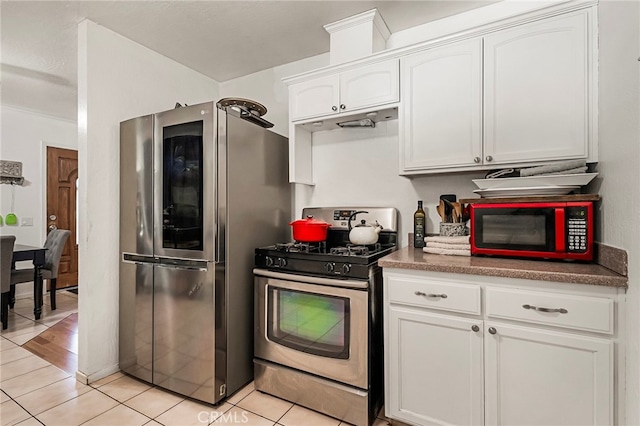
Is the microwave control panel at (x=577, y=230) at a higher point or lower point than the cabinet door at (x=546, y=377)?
higher

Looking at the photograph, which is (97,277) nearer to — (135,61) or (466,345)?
(135,61)

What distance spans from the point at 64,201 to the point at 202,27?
3963 mm

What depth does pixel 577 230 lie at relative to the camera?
1459mm

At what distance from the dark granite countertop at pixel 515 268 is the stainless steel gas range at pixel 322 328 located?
248 millimetres

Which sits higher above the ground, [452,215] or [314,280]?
Result: [452,215]

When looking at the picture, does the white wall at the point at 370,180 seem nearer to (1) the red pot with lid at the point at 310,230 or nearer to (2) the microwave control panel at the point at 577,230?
(1) the red pot with lid at the point at 310,230

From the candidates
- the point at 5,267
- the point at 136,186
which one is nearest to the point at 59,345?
the point at 5,267

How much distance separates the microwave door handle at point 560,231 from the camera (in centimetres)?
149

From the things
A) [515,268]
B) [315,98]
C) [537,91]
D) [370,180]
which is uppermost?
[315,98]

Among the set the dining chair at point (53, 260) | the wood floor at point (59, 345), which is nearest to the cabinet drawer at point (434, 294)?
the wood floor at point (59, 345)

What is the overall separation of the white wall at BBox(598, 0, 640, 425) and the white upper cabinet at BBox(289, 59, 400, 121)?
100cm

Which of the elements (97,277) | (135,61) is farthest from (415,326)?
(135,61)

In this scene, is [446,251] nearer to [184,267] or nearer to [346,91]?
[346,91]

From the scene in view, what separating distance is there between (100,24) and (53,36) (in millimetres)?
491
